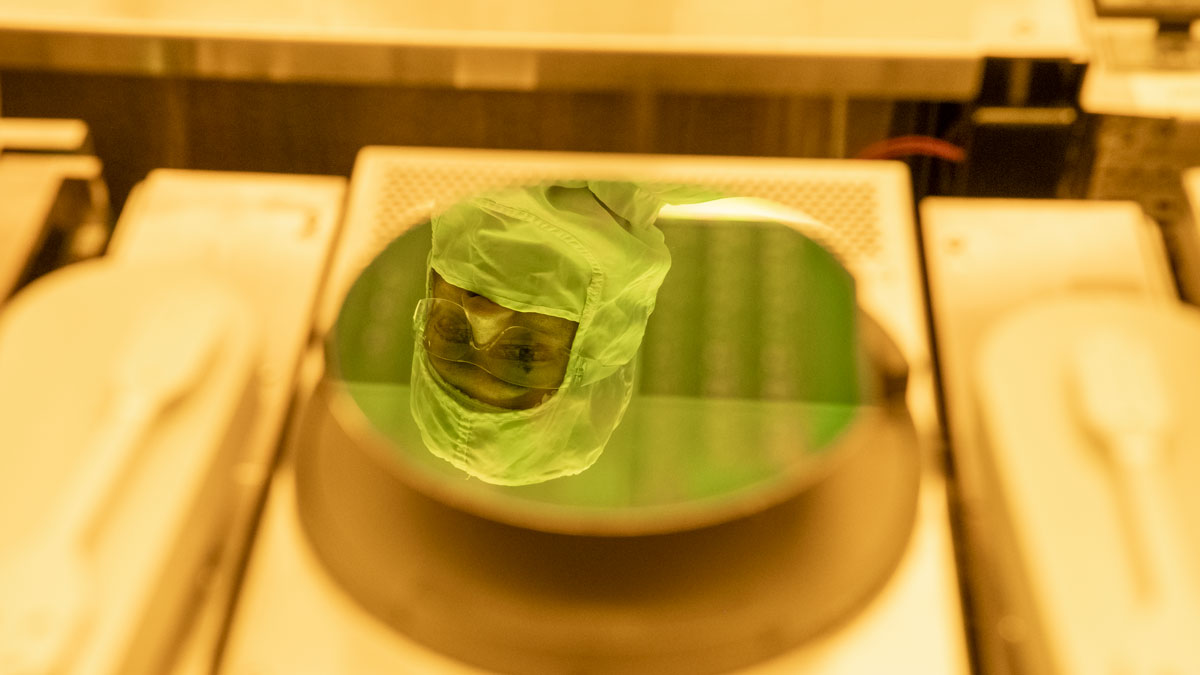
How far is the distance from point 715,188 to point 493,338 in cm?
31

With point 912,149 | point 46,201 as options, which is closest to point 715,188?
point 912,149

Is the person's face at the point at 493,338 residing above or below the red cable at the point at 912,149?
above

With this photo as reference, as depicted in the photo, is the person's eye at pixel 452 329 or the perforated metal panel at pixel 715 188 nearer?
the person's eye at pixel 452 329

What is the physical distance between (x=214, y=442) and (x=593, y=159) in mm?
395

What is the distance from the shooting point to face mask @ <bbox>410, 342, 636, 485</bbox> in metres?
0.55

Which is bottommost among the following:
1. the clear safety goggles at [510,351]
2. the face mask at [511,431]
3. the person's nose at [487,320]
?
the face mask at [511,431]

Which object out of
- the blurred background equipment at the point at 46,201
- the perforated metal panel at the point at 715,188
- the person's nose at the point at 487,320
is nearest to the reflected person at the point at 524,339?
the person's nose at the point at 487,320

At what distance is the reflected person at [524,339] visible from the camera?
0.56 metres

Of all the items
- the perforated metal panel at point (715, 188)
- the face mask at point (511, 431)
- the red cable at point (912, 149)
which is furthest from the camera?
the red cable at point (912, 149)

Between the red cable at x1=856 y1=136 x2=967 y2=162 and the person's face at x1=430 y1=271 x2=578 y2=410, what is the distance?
1.75ft

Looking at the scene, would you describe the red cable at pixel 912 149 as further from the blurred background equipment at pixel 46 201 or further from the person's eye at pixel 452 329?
the blurred background equipment at pixel 46 201

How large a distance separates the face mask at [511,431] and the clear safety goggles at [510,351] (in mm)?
12

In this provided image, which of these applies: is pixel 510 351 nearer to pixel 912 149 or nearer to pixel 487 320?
pixel 487 320

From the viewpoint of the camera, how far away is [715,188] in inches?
31.6
